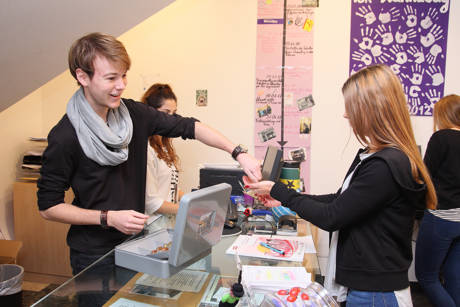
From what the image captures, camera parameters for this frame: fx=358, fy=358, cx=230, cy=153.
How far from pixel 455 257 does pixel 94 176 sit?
2.51 m

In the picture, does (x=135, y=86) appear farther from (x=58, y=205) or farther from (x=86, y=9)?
(x=58, y=205)

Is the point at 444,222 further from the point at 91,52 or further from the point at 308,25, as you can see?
the point at 91,52

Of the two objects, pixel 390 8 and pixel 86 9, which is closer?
pixel 86 9

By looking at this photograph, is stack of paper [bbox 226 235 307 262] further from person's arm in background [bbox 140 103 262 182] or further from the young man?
the young man

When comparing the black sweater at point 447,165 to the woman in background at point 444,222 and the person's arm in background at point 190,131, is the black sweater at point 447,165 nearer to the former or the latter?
the woman in background at point 444,222

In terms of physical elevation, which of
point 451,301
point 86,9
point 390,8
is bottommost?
point 451,301

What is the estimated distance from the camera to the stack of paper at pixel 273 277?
1.18 metres

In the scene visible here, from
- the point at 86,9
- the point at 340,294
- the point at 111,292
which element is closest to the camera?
the point at 111,292

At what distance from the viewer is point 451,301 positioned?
2.51m

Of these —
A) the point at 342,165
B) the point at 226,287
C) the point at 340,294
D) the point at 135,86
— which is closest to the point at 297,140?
the point at 342,165

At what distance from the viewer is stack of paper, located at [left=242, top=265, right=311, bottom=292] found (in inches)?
46.3

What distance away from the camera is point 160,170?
7.28 ft

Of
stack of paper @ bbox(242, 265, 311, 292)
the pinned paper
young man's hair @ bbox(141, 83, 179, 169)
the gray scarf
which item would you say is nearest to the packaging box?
stack of paper @ bbox(242, 265, 311, 292)

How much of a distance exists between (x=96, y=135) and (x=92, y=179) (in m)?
0.18
